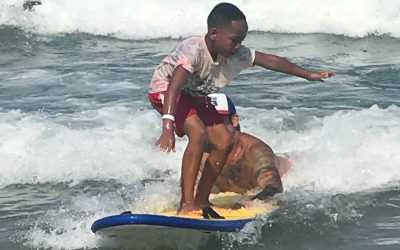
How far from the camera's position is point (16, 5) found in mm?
19875

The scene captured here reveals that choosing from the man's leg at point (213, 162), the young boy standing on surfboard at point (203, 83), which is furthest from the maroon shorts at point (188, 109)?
the man's leg at point (213, 162)

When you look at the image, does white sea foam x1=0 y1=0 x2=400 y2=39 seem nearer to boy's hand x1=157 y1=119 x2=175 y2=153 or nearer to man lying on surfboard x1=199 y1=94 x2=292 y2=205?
man lying on surfboard x1=199 y1=94 x2=292 y2=205

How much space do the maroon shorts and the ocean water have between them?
1.99 ft

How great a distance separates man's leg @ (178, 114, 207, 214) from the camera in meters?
5.48

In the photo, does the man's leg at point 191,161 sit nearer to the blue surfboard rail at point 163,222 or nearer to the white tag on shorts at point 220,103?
the blue surfboard rail at point 163,222

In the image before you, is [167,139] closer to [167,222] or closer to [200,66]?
[167,222]

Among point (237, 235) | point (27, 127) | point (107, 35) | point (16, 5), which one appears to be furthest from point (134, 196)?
point (16, 5)

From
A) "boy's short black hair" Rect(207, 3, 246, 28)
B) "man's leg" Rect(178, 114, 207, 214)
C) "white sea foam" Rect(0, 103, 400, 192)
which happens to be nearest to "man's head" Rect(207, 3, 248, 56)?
"boy's short black hair" Rect(207, 3, 246, 28)

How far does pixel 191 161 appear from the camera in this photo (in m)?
5.48

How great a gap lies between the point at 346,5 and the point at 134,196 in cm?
1278

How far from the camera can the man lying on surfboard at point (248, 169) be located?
631cm

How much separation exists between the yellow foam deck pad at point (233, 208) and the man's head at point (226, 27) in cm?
104

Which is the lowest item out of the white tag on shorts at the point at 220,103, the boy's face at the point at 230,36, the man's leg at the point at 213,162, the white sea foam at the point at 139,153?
the white sea foam at the point at 139,153

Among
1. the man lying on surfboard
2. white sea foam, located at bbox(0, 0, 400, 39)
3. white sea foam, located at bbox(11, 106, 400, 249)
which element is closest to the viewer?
white sea foam, located at bbox(11, 106, 400, 249)
